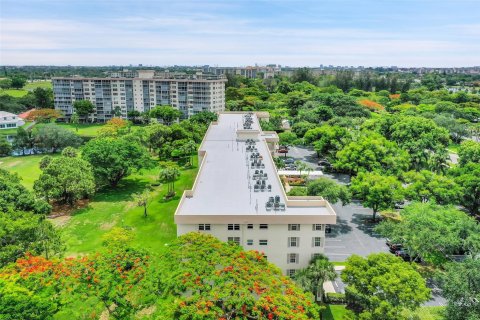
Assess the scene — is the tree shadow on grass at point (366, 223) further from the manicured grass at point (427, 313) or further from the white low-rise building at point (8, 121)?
the white low-rise building at point (8, 121)

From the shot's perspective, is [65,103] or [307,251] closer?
[307,251]

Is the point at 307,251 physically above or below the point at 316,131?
below

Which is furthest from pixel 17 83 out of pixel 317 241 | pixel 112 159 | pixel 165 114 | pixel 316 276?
pixel 316 276

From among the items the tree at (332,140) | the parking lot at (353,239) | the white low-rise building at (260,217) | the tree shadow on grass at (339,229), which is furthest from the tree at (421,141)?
the white low-rise building at (260,217)

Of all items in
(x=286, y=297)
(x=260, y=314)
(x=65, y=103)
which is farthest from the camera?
(x=65, y=103)

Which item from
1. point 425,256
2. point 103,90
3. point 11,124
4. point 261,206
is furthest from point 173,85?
point 425,256

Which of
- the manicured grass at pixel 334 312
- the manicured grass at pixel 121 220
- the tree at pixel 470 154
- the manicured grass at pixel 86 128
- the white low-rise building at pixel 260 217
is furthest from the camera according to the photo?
the manicured grass at pixel 86 128

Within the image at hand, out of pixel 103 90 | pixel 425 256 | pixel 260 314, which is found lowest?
pixel 425 256

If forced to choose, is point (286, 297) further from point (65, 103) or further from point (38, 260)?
point (65, 103)
